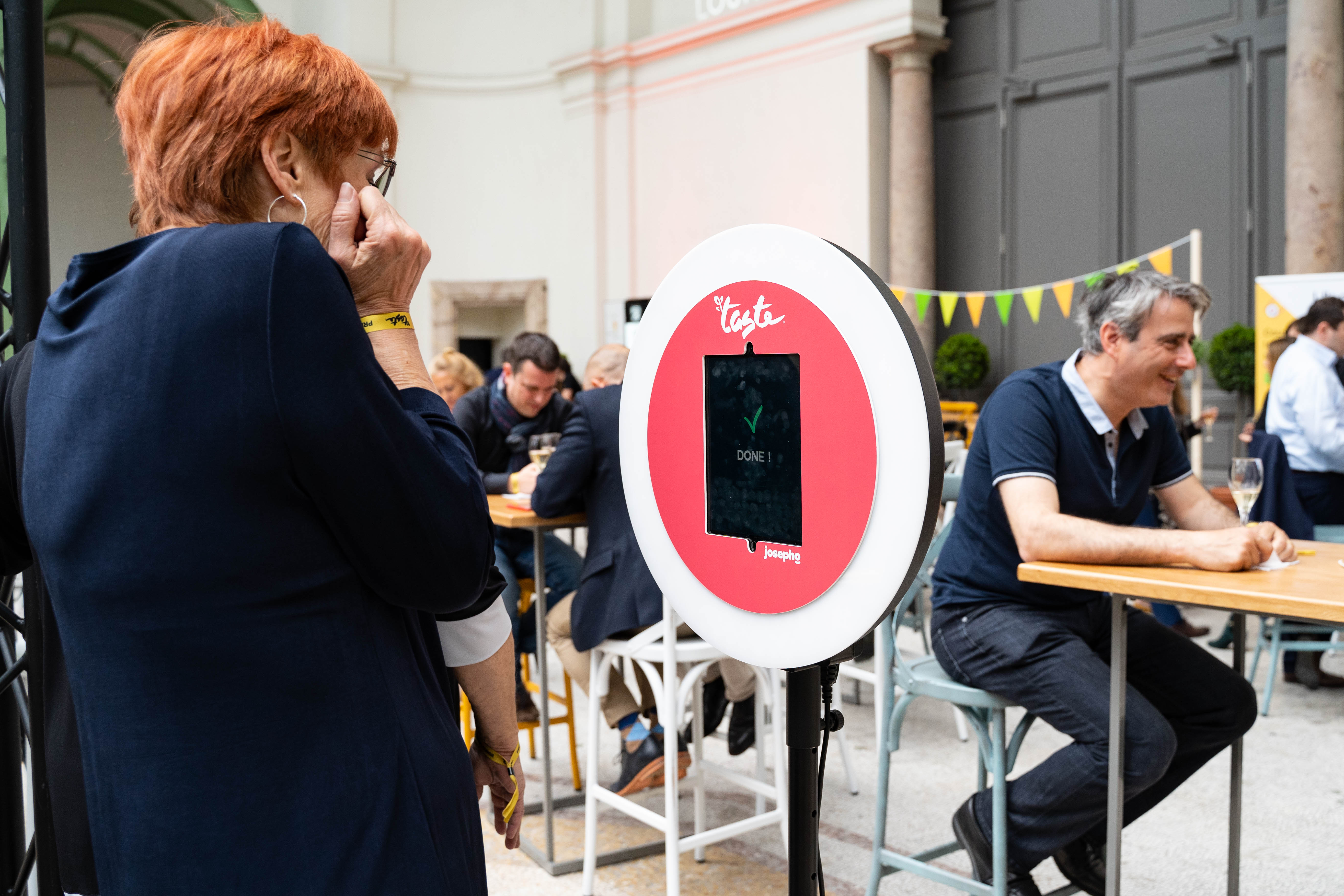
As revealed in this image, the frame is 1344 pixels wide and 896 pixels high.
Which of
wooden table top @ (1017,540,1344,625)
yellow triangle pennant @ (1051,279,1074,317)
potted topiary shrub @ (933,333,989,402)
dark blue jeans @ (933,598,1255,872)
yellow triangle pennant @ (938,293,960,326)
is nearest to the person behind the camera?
wooden table top @ (1017,540,1344,625)

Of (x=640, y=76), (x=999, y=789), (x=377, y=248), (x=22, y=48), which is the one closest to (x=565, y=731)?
(x=999, y=789)

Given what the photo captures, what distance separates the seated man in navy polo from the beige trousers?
2.95ft

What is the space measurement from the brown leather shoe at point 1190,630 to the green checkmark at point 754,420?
4894 millimetres

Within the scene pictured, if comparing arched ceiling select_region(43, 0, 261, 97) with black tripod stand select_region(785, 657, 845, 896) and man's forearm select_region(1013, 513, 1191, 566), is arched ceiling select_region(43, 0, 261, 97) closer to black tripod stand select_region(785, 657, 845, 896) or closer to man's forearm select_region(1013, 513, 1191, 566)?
man's forearm select_region(1013, 513, 1191, 566)

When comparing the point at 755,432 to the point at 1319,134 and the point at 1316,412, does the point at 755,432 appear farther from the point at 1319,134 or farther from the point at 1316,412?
the point at 1319,134

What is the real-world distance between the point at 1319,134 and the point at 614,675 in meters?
6.98

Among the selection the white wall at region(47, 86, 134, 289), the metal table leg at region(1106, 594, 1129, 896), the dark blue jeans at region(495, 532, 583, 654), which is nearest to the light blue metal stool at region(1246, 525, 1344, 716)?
the metal table leg at region(1106, 594, 1129, 896)

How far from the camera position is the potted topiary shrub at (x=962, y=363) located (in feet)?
32.2

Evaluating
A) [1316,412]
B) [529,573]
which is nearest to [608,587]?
[529,573]

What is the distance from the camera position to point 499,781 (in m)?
1.14

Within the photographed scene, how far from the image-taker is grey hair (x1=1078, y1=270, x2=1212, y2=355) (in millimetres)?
2463

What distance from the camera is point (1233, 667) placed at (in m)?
2.60

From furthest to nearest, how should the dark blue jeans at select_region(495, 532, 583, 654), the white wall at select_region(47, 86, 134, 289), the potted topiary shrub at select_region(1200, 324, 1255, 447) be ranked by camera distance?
the white wall at select_region(47, 86, 134, 289), the potted topiary shrub at select_region(1200, 324, 1255, 447), the dark blue jeans at select_region(495, 532, 583, 654)

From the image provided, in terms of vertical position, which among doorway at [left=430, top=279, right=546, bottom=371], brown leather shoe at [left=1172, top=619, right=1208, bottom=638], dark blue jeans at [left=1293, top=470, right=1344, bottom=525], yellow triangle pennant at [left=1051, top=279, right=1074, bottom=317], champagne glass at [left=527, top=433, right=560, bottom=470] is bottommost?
brown leather shoe at [left=1172, top=619, right=1208, bottom=638]
